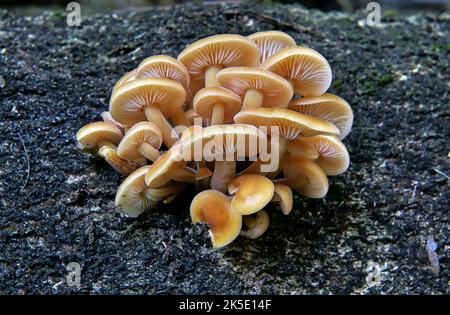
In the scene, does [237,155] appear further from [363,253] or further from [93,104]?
[93,104]

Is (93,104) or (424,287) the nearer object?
(424,287)

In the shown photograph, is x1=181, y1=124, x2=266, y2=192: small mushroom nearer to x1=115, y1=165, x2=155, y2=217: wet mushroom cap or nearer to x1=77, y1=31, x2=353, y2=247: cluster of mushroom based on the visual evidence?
x1=77, y1=31, x2=353, y2=247: cluster of mushroom

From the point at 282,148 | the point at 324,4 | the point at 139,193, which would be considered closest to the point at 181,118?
the point at 139,193

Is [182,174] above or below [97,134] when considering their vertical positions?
below

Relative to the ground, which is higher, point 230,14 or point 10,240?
point 230,14

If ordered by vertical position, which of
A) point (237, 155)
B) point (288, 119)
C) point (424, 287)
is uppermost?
point (288, 119)

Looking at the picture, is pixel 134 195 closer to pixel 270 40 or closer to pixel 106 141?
pixel 106 141
